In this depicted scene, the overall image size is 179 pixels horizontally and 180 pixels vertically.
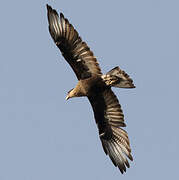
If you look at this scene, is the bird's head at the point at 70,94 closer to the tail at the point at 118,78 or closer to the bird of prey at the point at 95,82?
the bird of prey at the point at 95,82

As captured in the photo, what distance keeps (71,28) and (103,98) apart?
238 cm

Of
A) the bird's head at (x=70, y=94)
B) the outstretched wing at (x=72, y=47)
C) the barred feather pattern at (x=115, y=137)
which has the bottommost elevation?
the barred feather pattern at (x=115, y=137)

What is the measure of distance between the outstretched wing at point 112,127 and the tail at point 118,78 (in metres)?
0.58

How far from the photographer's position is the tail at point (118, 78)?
1672 cm

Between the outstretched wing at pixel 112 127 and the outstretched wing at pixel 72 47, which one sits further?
the outstretched wing at pixel 112 127

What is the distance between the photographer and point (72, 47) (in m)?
16.9

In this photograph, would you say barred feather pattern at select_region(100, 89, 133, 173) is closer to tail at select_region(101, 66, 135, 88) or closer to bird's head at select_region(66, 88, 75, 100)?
tail at select_region(101, 66, 135, 88)

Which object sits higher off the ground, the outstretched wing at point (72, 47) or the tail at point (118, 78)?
the outstretched wing at point (72, 47)

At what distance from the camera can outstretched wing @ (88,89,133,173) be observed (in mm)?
17516

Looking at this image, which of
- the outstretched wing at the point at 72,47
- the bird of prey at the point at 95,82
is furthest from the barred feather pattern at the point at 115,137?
the outstretched wing at the point at 72,47

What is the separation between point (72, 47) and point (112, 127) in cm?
297

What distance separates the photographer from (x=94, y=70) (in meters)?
17.1

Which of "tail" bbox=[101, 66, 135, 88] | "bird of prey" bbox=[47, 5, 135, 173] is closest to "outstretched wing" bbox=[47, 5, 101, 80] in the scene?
"bird of prey" bbox=[47, 5, 135, 173]

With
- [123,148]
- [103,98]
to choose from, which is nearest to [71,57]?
[103,98]
